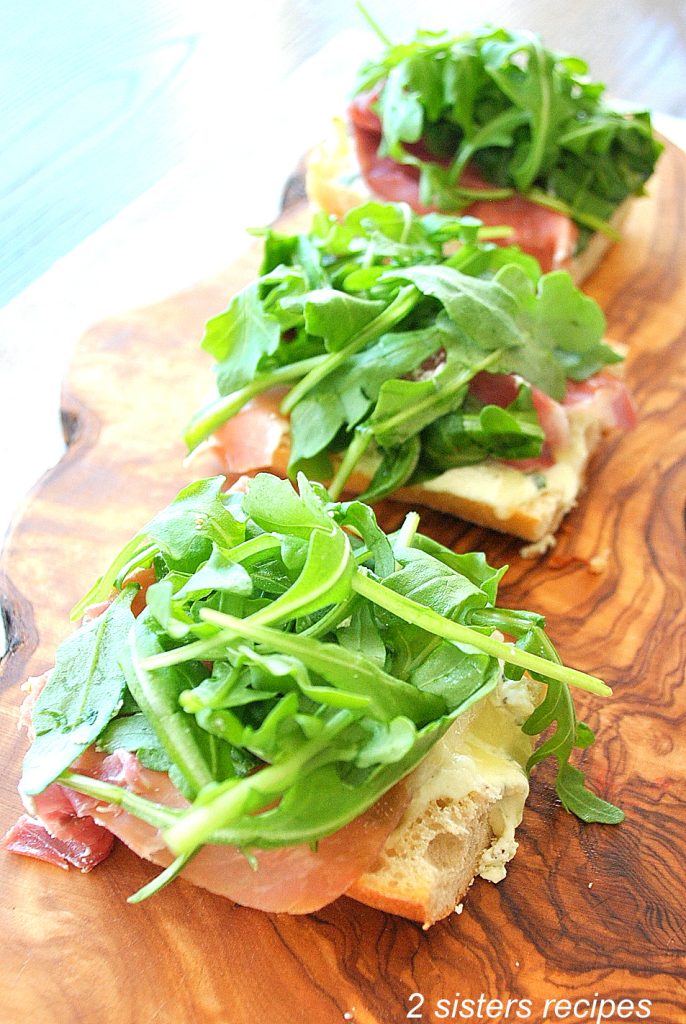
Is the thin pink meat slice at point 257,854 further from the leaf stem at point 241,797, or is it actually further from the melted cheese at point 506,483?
the melted cheese at point 506,483

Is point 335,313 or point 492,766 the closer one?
point 492,766

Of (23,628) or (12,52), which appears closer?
(23,628)

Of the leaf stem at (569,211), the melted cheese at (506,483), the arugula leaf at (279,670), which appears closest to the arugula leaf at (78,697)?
the arugula leaf at (279,670)

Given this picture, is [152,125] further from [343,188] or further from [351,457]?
[351,457]

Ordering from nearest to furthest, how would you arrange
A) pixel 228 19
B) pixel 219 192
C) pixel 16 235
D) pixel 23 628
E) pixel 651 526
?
pixel 23 628
pixel 651 526
pixel 16 235
pixel 219 192
pixel 228 19

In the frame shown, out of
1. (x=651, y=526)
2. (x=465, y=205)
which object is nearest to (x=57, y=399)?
(x=465, y=205)

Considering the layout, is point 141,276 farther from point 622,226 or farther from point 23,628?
point 622,226

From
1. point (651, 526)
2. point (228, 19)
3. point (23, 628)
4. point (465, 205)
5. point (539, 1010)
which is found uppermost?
point (228, 19)

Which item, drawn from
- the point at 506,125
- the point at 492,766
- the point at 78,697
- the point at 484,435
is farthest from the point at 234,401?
the point at 506,125
